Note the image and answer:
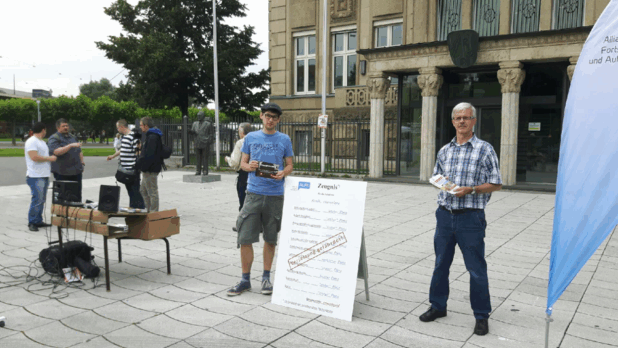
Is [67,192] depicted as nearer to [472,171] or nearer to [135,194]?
[472,171]

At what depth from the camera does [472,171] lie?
14.0ft

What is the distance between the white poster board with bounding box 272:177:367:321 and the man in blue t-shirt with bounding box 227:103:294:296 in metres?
0.18

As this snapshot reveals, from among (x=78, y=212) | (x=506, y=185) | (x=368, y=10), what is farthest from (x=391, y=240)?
(x=368, y=10)

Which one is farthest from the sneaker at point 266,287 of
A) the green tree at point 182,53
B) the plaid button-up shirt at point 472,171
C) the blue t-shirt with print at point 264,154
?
the green tree at point 182,53

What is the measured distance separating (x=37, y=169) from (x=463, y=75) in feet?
45.8

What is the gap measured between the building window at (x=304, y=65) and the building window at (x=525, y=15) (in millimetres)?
10004

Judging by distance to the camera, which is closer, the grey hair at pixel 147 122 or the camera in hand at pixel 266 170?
the camera in hand at pixel 266 170

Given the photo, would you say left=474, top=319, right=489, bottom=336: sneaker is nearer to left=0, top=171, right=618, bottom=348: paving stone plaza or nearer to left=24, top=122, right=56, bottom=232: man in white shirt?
left=0, top=171, right=618, bottom=348: paving stone plaza

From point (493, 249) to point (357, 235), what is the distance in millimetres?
3866

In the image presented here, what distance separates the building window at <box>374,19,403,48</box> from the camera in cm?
2191

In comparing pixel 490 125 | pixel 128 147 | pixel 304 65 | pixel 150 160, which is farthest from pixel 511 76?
pixel 304 65

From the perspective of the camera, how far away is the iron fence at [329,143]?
20.1 m

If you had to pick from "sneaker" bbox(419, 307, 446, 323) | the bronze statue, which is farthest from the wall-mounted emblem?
"sneaker" bbox(419, 307, 446, 323)

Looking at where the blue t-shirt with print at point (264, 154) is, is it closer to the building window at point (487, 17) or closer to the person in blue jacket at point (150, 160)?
the person in blue jacket at point (150, 160)
